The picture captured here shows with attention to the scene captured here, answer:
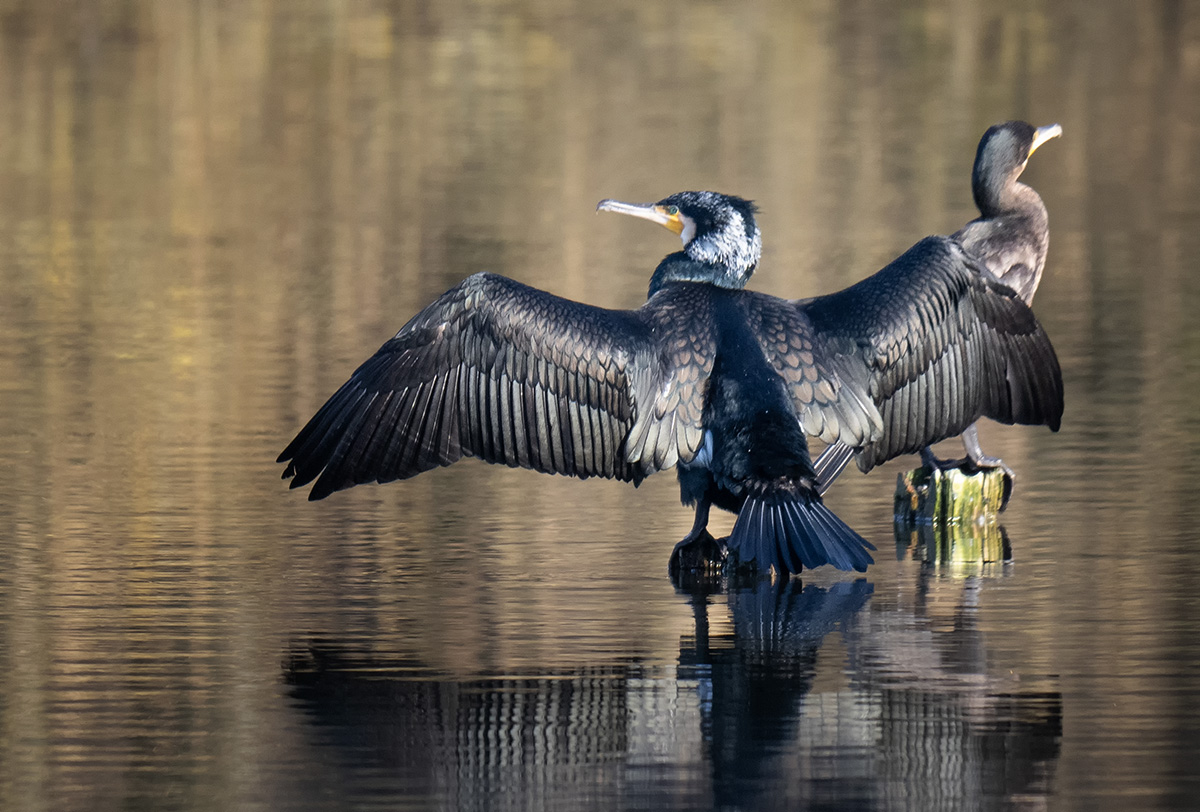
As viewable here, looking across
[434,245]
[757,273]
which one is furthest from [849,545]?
[434,245]

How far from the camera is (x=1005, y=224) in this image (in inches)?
466

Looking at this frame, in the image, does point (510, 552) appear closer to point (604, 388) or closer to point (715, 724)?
point (604, 388)

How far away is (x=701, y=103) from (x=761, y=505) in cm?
2832

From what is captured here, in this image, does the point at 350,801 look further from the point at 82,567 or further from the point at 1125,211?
the point at 1125,211

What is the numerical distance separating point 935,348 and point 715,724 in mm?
3417

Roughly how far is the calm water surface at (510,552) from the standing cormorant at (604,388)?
45 cm

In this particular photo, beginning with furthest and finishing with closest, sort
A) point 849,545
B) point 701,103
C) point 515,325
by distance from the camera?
point 701,103 → point 515,325 → point 849,545

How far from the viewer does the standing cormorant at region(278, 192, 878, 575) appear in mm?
9406

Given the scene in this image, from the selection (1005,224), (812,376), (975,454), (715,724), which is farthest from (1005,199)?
(715,724)

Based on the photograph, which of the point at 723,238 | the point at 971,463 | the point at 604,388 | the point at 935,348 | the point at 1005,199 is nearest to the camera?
the point at 604,388

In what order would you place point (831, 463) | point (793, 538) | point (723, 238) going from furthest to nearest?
1. point (831, 463)
2. point (723, 238)
3. point (793, 538)

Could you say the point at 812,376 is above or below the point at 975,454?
above

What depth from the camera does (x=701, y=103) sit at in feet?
120

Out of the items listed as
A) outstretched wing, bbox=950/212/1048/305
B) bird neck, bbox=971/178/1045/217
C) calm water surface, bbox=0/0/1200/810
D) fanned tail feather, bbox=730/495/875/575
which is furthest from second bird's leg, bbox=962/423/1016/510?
fanned tail feather, bbox=730/495/875/575
